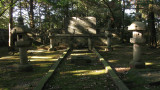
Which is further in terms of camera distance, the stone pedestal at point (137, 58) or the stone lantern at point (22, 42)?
the stone pedestal at point (137, 58)

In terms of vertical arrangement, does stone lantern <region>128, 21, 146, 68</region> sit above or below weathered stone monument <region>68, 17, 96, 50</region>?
below

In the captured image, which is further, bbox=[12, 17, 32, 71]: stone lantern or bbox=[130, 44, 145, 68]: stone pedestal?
bbox=[130, 44, 145, 68]: stone pedestal

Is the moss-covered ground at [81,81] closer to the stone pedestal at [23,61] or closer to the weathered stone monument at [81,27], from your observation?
the stone pedestal at [23,61]

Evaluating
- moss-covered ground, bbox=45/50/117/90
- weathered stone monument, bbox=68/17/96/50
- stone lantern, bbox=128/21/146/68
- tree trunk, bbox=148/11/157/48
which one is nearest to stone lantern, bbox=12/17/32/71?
moss-covered ground, bbox=45/50/117/90

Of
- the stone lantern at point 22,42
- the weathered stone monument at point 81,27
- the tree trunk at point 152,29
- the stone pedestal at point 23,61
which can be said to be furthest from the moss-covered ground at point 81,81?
the weathered stone monument at point 81,27

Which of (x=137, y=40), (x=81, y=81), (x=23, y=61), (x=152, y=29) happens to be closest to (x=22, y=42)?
(x=23, y=61)

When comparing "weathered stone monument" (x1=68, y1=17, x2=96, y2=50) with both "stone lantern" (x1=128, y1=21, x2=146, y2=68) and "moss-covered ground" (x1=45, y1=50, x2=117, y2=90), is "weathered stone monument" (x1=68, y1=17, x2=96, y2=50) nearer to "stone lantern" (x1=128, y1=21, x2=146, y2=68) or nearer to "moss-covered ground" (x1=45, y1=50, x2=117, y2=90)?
"stone lantern" (x1=128, y1=21, x2=146, y2=68)

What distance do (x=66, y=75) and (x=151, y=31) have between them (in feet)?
28.6

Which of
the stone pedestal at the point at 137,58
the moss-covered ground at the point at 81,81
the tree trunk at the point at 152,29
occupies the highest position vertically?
the tree trunk at the point at 152,29

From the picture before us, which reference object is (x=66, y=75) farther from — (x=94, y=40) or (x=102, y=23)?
(x=102, y=23)

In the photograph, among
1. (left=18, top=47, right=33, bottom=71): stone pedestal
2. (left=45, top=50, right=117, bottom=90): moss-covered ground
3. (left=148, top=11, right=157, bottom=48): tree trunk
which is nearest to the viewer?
(left=45, top=50, right=117, bottom=90): moss-covered ground

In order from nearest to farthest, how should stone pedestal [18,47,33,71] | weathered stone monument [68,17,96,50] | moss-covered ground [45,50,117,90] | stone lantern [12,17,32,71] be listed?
moss-covered ground [45,50,117,90], stone lantern [12,17,32,71], stone pedestal [18,47,33,71], weathered stone monument [68,17,96,50]

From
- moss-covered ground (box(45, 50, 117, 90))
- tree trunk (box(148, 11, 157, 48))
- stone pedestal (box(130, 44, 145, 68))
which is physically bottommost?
moss-covered ground (box(45, 50, 117, 90))

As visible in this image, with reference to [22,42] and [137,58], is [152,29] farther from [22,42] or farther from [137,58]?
[22,42]
